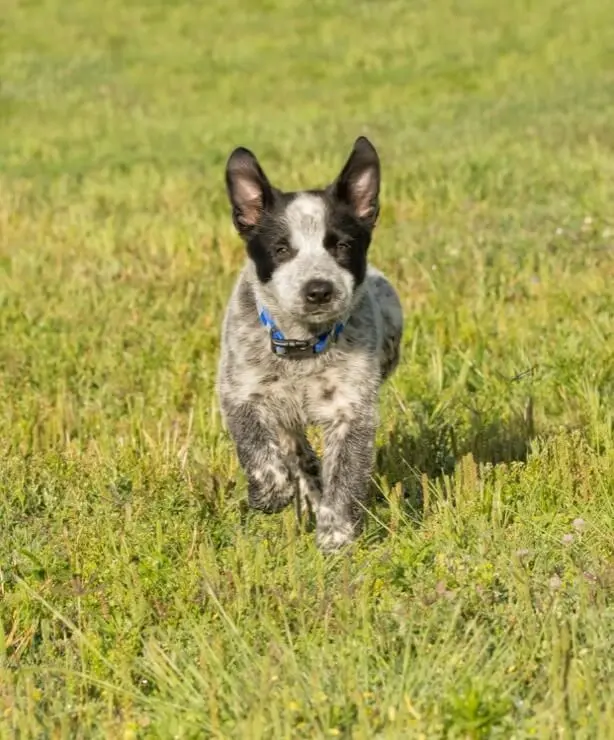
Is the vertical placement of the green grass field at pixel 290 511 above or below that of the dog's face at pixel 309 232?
below

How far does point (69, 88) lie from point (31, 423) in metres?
21.2

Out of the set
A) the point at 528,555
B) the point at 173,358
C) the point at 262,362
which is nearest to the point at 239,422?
the point at 262,362

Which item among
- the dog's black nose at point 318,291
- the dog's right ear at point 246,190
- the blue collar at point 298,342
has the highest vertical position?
the dog's right ear at point 246,190

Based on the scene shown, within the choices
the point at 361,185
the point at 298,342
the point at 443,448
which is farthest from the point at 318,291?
the point at 443,448

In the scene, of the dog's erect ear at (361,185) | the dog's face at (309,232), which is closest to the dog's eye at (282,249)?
the dog's face at (309,232)

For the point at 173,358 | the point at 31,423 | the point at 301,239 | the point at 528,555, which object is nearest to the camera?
the point at 528,555

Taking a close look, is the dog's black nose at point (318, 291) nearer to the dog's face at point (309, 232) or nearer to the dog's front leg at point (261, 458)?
the dog's face at point (309, 232)

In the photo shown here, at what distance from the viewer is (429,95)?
84.4ft

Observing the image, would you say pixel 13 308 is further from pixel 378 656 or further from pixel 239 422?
pixel 378 656

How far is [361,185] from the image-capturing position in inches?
243

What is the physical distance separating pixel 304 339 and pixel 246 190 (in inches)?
30.7

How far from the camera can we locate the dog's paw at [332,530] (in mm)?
5422

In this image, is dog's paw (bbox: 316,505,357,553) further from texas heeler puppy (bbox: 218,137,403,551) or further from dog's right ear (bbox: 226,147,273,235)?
dog's right ear (bbox: 226,147,273,235)

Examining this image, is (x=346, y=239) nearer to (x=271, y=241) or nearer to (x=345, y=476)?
(x=271, y=241)
